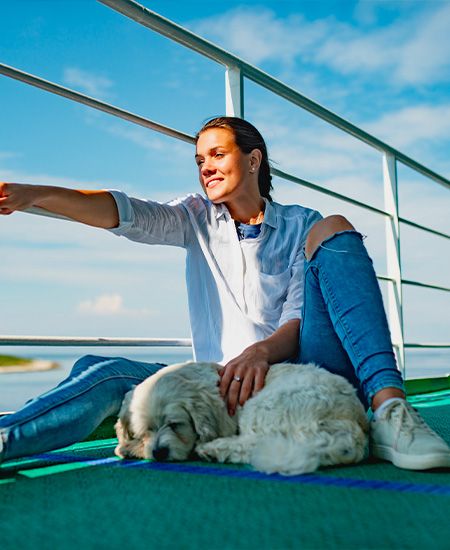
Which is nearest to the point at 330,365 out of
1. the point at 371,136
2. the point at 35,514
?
the point at 35,514

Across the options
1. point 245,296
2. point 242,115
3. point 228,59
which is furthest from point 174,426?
point 228,59

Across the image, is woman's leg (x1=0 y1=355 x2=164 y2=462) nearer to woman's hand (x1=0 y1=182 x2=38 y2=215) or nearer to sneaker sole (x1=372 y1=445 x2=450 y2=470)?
woman's hand (x1=0 y1=182 x2=38 y2=215)

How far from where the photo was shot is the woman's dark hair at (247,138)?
6.38 feet

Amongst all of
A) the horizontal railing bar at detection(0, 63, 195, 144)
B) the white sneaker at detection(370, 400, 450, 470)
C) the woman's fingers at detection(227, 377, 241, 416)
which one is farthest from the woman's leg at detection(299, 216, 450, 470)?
the horizontal railing bar at detection(0, 63, 195, 144)

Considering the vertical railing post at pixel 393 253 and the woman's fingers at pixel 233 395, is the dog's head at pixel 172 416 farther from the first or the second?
the vertical railing post at pixel 393 253

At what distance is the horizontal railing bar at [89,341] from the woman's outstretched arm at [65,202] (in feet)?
1.23

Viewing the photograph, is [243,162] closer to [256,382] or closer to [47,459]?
[256,382]

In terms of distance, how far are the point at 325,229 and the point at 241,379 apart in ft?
1.28

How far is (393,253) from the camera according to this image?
11.6 ft

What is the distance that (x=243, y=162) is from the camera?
1933 millimetres

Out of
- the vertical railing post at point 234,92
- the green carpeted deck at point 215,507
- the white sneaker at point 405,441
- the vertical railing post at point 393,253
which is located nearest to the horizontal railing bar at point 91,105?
the vertical railing post at point 234,92

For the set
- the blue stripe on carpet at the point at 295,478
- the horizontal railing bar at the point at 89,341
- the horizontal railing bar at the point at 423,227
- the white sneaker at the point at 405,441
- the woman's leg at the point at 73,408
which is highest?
the horizontal railing bar at the point at 423,227

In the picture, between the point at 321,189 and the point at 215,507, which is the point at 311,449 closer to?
the point at 215,507

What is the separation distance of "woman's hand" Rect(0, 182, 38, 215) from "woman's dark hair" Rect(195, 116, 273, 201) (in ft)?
2.14
